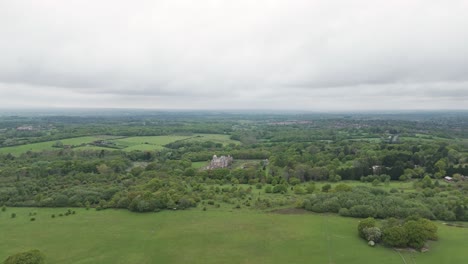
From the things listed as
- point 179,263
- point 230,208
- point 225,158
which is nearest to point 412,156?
point 225,158

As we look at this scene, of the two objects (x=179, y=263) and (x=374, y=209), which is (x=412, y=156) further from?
(x=179, y=263)

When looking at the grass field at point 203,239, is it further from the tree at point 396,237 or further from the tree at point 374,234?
the tree at point 374,234

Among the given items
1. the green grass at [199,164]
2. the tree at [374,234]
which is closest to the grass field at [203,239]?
the tree at [374,234]

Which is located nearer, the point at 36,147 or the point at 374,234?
the point at 374,234

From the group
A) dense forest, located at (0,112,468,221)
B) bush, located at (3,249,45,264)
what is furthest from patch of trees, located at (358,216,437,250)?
bush, located at (3,249,45,264)

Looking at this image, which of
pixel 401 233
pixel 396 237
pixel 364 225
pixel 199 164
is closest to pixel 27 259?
pixel 364 225

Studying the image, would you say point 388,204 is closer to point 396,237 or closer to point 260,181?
point 396,237

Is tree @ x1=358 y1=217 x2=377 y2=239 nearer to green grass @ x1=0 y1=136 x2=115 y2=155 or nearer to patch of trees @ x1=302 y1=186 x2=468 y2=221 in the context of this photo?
patch of trees @ x1=302 y1=186 x2=468 y2=221
